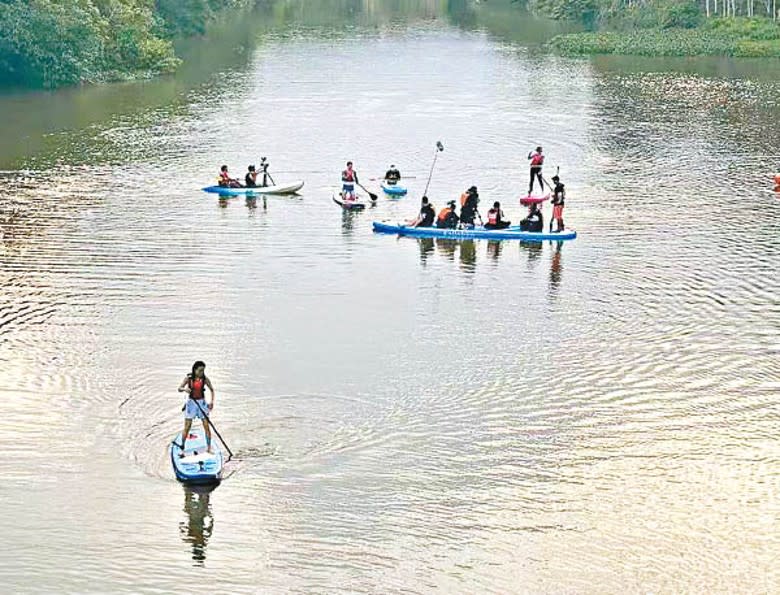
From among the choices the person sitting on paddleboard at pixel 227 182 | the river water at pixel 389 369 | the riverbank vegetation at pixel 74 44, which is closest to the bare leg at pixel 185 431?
the river water at pixel 389 369

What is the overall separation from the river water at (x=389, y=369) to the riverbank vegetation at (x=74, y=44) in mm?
11376

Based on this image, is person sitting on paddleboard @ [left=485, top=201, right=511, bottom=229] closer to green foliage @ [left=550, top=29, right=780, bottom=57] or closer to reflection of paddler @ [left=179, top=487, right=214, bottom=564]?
reflection of paddler @ [left=179, top=487, right=214, bottom=564]

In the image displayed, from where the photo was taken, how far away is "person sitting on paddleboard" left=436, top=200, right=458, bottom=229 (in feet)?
127

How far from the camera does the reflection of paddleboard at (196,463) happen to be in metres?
21.7

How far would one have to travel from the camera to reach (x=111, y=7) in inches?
2901

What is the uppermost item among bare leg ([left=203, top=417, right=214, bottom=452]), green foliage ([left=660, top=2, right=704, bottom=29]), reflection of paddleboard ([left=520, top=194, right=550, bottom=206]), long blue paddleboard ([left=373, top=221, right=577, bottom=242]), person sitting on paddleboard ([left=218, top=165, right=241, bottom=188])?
green foliage ([left=660, top=2, right=704, bottom=29])

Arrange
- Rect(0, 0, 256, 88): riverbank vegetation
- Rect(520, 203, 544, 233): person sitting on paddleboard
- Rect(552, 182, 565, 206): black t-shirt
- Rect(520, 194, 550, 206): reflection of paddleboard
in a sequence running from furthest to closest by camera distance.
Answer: Rect(0, 0, 256, 88): riverbank vegetation → Rect(520, 194, 550, 206): reflection of paddleboard → Rect(552, 182, 565, 206): black t-shirt → Rect(520, 203, 544, 233): person sitting on paddleboard

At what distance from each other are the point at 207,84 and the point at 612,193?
32.4m

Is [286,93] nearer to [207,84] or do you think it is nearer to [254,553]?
[207,84]

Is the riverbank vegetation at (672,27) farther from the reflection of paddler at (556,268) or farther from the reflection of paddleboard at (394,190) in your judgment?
the reflection of paddler at (556,268)

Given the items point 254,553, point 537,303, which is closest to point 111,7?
point 537,303

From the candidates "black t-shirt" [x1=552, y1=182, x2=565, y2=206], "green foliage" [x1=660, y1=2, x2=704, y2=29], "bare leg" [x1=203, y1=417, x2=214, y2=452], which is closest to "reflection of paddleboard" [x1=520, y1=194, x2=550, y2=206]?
"black t-shirt" [x1=552, y1=182, x2=565, y2=206]

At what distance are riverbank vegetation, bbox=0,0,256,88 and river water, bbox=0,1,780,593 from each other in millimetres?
11376

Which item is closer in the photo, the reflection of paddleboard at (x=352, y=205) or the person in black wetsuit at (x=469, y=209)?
the person in black wetsuit at (x=469, y=209)
